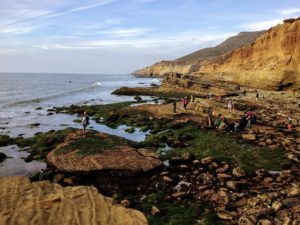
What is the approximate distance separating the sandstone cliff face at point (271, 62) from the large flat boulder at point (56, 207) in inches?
2558

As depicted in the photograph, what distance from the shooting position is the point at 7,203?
11.2 meters

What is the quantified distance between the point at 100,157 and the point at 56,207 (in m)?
12.8

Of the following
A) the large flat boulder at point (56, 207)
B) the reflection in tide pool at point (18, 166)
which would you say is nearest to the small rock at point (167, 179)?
the large flat boulder at point (56, 207)

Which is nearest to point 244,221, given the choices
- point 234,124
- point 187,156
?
point 187,156

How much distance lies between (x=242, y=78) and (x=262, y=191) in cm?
6893

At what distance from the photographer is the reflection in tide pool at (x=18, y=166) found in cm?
2411

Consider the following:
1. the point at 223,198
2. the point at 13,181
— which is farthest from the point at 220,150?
the point at 13,181

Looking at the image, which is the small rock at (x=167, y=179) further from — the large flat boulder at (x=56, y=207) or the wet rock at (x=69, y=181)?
the large flat boulder at (x=56, y=207)

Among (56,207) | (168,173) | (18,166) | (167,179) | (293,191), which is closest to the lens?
(56,207)

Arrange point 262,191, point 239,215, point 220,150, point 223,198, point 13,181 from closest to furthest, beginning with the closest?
point 13,181 < point 239,215 < point 223,198 < point 262,191 < point 220,150

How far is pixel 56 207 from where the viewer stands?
11180mm

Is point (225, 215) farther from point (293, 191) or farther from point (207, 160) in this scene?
point (207, 160)

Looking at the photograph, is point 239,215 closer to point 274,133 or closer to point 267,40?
point 274,133

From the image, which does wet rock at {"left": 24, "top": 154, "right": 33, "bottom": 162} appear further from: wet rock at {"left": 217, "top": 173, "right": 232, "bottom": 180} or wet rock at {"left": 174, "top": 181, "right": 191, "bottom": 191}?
wet rock at {"left": 217, "top": 173, "right": 232, "bottom": 180}
